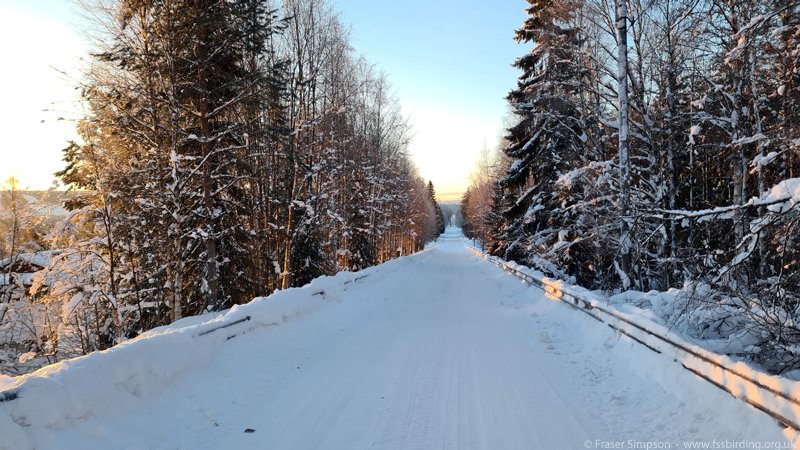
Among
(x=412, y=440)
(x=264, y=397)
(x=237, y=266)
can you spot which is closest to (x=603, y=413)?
(x=412, y=440)

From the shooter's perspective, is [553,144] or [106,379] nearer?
[106,379]

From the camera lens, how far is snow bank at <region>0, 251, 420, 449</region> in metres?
2.77

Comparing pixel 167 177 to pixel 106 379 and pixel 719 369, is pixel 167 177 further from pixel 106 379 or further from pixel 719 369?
pixel 719 369

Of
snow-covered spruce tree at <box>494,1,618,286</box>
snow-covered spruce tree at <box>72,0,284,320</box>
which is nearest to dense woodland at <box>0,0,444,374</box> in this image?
snow-covered spruce tree at <box>72,0,284,320</box>

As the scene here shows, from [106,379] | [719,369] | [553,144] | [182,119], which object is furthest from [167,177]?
[553,144]

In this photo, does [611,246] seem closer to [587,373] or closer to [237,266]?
[587,373]

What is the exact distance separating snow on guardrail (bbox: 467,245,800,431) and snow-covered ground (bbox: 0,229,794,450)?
0.13m

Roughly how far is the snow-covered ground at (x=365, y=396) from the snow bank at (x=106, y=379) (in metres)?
0.01

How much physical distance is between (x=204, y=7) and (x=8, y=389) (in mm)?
11087

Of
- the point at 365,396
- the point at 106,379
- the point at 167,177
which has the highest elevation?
the point at 167,177

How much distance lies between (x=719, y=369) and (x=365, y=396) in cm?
371

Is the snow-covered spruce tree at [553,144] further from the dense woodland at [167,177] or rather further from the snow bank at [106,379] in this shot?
the snow bank at [106,379]

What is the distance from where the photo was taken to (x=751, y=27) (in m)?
6.92

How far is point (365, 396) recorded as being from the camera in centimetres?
441
